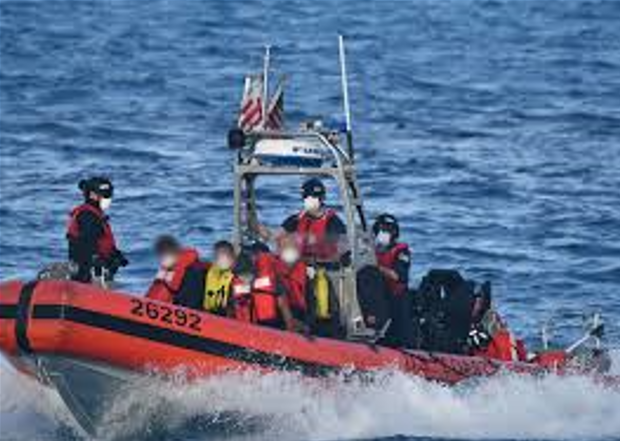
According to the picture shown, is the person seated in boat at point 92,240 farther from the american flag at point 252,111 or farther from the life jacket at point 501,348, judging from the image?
the life jacket at point 501,348

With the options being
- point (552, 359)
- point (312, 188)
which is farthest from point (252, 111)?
point (552, 359)

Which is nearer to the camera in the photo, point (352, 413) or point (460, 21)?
point (352, 413)

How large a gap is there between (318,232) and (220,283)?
1319 millimetres

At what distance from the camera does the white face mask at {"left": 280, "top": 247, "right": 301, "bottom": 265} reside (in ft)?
60.1

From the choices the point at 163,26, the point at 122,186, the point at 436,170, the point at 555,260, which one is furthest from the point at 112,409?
the point at 163,26

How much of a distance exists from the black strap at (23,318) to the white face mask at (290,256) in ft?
7.12

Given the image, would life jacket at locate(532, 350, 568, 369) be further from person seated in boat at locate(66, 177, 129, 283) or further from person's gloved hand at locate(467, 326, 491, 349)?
person seated in boat at locate(66, 177, 129, 283)

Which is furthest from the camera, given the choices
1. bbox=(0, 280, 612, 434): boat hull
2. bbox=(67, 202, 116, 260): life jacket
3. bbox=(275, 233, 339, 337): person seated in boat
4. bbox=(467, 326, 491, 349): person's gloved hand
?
bbox=(467, 326, 491, 349): person's gloved hand

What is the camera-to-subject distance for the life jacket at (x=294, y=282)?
1814cm

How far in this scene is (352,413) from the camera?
706 inches

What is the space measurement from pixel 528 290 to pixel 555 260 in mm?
1906

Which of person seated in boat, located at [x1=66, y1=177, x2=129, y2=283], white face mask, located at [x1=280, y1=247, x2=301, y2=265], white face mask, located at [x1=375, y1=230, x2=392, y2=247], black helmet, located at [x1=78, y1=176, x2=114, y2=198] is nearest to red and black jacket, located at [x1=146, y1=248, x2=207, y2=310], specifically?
person seated in boat, located at [x1=66, y1=177, x2=129, y2=283]

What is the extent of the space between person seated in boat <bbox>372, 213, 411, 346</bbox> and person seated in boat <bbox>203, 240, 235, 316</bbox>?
1455 millimetres

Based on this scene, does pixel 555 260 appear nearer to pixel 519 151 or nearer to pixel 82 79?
pixel 519 151
